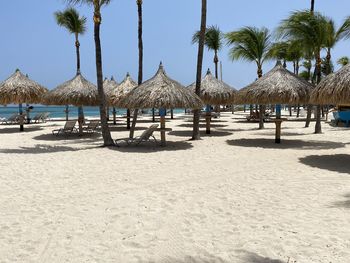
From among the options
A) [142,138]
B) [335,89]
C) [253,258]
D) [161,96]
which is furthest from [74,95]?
[253,258]

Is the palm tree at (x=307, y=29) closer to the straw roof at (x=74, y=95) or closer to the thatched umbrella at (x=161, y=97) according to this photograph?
the thatched umbrella at (x=161, y=97)

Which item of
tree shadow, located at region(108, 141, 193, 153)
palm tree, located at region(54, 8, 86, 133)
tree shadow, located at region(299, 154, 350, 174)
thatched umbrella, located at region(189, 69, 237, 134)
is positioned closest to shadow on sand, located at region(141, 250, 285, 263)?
tree shadow, located at region(299, 154, 350, 174)

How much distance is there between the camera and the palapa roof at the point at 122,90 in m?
18.8

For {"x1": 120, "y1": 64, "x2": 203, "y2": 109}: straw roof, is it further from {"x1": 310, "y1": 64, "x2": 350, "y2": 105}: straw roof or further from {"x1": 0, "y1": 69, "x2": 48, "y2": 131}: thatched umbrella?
{"x1": 0, "y1": 69, "x2": 48, "y2": 131}: thatched umbrella

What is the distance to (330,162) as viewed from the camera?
331 inches

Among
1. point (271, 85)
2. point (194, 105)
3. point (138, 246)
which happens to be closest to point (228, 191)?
point (138, 246)

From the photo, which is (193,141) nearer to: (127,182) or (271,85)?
(271,85)

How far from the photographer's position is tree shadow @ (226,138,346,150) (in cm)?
1114

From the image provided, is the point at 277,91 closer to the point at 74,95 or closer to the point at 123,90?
the point at 74,95

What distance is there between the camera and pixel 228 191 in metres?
5.93

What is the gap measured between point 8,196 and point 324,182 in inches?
216

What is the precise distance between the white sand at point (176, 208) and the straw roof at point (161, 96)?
1961 millimetres

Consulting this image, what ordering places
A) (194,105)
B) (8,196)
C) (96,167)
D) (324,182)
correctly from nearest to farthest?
1. (8,196)
2. (324,182)
3. (96,167)
4. (194,105)

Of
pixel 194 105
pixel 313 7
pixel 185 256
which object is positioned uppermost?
pixel 313 7
